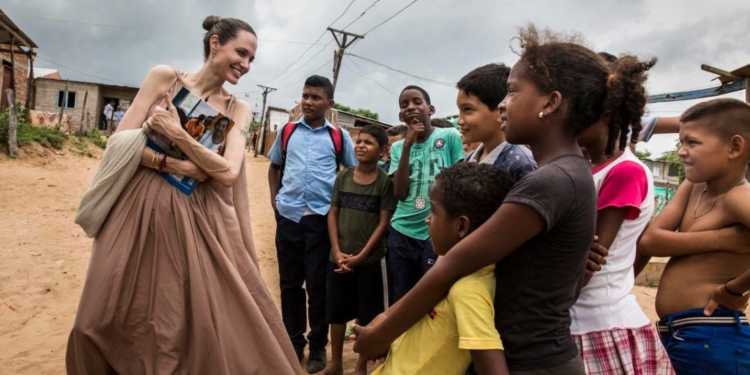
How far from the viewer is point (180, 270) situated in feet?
8.20

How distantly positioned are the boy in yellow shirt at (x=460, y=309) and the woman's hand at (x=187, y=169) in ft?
4.69

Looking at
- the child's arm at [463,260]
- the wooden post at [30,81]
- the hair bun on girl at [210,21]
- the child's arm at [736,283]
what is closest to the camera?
the child's arm at [463,260]

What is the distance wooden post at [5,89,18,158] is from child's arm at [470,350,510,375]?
533 inches

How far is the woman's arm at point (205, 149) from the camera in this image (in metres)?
2.44

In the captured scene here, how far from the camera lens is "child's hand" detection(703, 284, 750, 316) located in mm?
1914

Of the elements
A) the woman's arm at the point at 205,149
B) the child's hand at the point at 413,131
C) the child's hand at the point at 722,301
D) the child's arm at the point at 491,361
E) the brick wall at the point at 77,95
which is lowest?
the child's arm at the point at 491,361

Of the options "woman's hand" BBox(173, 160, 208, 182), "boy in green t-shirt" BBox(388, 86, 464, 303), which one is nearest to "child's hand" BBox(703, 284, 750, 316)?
"boy in green t-shirt" BBox(388, 86, 464, 303)

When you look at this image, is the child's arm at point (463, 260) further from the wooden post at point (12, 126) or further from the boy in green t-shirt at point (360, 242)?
Answer: the wooden post at point (12, 126)

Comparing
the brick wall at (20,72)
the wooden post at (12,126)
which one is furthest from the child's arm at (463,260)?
the brick wall at (20,72)

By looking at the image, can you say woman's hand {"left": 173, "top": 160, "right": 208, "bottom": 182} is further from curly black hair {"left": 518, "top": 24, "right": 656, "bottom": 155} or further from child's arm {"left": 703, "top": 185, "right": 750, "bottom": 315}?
child's arm {"left": 703, "top": 185, "right": 750, "bottom": 315}

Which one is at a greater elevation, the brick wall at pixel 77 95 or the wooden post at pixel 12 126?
the brick wall at pixel 77 95

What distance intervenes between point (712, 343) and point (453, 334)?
1.19m

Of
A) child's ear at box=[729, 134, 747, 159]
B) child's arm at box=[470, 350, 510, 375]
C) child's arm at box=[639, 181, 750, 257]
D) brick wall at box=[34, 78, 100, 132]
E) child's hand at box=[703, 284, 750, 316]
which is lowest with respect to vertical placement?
child's arm at box=[470, 350, 510, 375]

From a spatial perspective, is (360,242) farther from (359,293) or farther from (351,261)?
(359,293)
